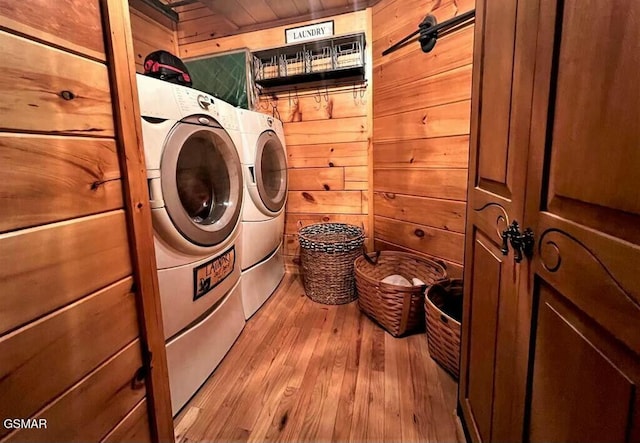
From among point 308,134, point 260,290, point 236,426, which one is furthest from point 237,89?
point 236,426

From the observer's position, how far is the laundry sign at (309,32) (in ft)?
6.89

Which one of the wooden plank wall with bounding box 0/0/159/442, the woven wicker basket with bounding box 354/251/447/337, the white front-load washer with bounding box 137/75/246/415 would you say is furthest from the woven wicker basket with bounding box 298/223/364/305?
the wooden plank wall with bounding box 0/0/159/442

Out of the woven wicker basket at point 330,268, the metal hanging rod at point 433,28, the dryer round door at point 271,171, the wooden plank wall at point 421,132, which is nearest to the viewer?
the metal hanging rod at point 433,28

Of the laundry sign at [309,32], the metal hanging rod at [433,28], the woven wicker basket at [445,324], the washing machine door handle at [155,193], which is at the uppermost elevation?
the laundry sign at [309,32]

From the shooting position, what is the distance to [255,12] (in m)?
2.10

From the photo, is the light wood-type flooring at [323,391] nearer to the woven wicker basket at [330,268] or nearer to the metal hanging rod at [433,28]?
the woven wicker basket at [330,268]

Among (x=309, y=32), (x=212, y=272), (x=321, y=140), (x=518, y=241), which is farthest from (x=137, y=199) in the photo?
(x=309, y=32)

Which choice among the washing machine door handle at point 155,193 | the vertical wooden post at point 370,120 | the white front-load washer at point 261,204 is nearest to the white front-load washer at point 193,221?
the washing machine door handle at point 155,193

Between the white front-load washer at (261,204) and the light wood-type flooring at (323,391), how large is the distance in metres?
0.30

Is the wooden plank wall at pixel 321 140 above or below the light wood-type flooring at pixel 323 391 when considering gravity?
above

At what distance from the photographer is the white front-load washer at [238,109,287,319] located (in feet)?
5.59

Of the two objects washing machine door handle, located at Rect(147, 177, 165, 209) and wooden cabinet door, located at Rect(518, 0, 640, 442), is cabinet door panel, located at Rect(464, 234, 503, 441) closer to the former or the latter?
wooden cabinet door, located at Rect(518, 0, 640, 442)

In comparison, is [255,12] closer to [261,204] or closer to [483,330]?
[261,204]

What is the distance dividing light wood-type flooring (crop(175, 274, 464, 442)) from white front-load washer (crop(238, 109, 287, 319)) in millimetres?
304
